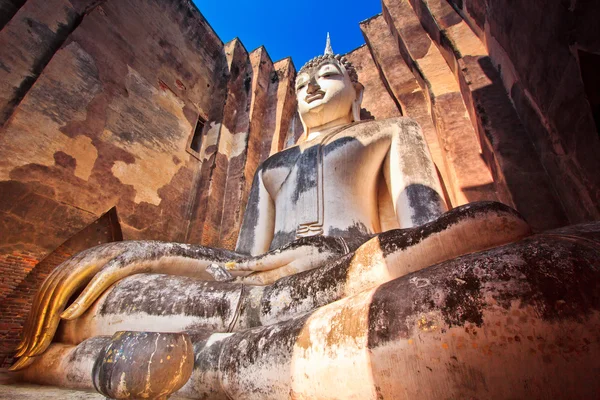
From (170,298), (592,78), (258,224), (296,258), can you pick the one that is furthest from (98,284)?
(592,78)

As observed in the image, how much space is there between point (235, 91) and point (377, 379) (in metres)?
7.51

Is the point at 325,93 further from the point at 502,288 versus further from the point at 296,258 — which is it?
the point at 502,288

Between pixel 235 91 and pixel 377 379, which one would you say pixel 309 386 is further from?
pixel 235 91

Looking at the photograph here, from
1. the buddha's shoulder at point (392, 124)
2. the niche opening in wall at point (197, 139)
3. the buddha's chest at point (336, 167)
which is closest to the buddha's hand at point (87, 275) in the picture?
the buddha's chest at point (336, 167)

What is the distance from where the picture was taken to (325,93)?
115 inches

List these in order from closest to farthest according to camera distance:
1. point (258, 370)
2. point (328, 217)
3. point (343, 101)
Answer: point (258, 370) → point (328, 217) → point (343, 101)

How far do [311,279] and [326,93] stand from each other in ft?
6.79

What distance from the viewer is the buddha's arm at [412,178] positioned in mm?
2051

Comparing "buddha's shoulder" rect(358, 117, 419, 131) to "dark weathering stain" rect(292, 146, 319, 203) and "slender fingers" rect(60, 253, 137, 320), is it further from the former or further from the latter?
"slender fingers" rect(60, 253, 137, 320)

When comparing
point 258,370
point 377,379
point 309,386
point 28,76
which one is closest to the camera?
point 377,379

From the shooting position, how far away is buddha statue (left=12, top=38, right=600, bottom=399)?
82cm

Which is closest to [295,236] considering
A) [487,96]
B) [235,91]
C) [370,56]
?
[487,96]

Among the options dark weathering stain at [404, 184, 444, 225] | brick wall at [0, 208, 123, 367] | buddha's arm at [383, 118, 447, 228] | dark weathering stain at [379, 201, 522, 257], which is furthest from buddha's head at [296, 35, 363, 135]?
brick wall at [0, 208, 123, 367]

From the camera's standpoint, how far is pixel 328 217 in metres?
2.35
